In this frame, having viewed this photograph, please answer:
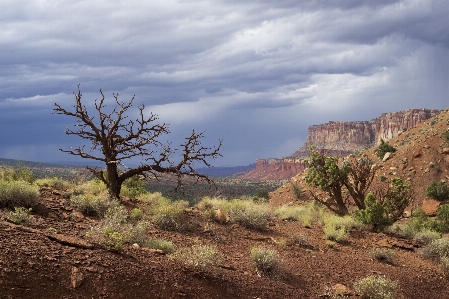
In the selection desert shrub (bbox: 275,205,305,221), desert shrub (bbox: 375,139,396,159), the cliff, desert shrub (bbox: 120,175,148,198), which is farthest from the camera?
the cliff

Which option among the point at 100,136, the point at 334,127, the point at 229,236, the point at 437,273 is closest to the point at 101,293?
the point at 229,236

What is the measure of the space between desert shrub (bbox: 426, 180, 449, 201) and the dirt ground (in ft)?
76.6

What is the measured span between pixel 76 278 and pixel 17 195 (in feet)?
18.1

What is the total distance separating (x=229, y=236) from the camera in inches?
595

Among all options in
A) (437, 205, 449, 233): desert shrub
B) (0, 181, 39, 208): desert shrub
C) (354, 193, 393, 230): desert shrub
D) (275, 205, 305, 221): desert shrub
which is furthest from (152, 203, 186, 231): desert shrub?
(437, 205, 449, 233): desert shrub

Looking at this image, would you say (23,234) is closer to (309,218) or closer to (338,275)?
(338,275)

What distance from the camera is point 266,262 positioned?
11867mm

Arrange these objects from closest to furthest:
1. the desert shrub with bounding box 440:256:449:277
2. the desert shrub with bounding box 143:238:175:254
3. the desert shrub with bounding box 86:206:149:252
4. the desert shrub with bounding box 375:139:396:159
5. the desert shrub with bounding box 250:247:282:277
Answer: the desert shrub with bounding box 86:206:149:252
the desert shrub with bounding box 143:238:175:254
the desert shrub with bounding box 250:247:282:277
the desert shrub with bounding box 440:256:449:277
the desert shrub with bounding box 375:139:396:159

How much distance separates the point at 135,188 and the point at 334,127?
170 metres

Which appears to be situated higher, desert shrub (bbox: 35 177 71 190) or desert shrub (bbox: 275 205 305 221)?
desert shrub (bbox: 35 177 71 190)

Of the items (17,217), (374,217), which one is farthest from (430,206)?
(17,217)

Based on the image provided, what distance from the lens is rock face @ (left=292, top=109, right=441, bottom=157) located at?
149413 millimetres

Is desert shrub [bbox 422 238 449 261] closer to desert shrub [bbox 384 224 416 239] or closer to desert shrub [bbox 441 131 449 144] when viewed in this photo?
desert shrub [bbox 384 224 416 239]

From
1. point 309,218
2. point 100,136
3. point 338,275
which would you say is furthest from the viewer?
point 309,218
